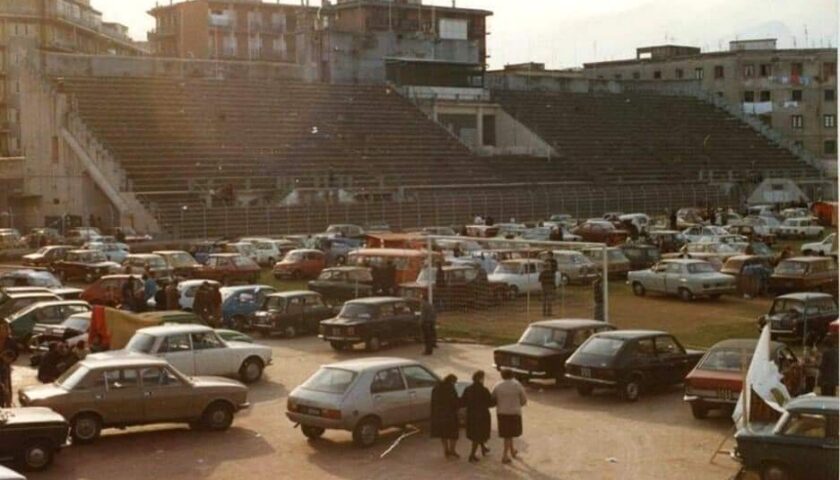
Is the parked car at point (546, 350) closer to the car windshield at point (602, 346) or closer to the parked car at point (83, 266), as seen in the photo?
the car windshield at point (602, 346)

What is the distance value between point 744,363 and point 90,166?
1865 inches

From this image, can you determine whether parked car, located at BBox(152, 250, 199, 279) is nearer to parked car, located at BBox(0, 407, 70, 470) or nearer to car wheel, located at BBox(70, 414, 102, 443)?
car wheel, located at BBox(70, 414, 102, 443)

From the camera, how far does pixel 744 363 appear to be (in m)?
17.5

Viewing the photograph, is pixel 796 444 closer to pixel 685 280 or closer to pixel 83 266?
pixel 685 280

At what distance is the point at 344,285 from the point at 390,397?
16.6 metres

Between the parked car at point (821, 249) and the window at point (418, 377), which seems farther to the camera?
the parked car at point (821, 249)

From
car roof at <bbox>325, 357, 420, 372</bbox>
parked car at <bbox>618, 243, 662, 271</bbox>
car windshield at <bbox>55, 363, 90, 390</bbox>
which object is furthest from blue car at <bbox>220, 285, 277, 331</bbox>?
parked car at <bbox>618, 243, 662, 271</bbox>

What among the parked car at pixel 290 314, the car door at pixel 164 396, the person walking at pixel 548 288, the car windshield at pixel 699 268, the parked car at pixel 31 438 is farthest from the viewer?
the car windshield at pixel 699 268

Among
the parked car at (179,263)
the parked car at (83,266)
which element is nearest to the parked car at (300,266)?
the parked car at (179,263)

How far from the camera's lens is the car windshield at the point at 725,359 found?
1884 cm

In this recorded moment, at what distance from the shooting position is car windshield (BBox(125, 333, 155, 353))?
2161 cm

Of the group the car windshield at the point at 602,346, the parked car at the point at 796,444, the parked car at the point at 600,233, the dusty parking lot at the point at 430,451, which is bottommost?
→ the dusty parking lot at the point at 430,451

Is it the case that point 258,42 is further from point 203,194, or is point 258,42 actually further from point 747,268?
point 747,268

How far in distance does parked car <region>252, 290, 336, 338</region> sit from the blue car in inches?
27.7
